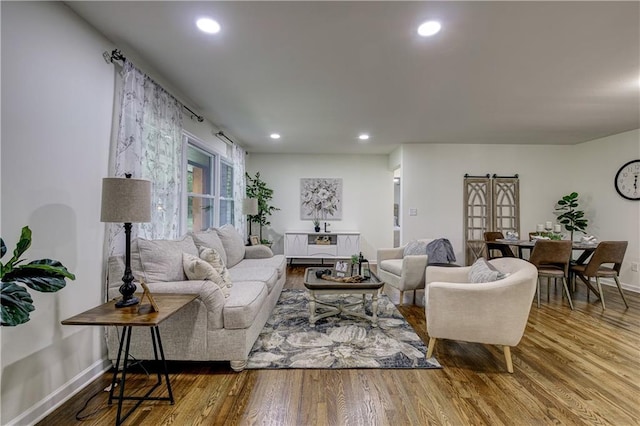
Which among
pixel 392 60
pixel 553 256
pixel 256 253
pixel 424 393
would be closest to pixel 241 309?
pixel 424 393

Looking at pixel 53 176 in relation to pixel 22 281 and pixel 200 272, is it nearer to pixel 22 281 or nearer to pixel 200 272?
pixel 22 281

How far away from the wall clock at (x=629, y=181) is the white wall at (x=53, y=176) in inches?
271

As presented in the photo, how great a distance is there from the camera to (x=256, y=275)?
10.6 ft

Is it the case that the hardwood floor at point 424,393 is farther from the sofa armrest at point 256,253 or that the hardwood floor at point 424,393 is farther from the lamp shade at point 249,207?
the lamp shade at point 249,207

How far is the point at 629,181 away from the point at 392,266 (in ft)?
13.6

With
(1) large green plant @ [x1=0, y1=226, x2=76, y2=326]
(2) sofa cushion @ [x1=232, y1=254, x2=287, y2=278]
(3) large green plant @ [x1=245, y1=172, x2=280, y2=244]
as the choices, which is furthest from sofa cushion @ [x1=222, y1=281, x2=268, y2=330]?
(3) large green plant @ [x1=245, y1=172, x2=280, y2=244]

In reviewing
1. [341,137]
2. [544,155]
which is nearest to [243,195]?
[341,137]

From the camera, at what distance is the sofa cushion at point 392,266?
3.84 meters

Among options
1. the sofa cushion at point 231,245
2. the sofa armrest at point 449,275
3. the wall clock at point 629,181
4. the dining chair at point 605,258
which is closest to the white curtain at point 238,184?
the sofa cushion at point 231,245

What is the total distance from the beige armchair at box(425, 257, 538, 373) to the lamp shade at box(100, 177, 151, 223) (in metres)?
2.18

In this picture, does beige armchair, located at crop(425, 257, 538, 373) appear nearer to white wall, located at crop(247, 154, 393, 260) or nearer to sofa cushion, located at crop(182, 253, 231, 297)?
sofa cushion, located at crop(182, 253, 231, 297)

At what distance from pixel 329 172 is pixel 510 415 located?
5390 millimetres

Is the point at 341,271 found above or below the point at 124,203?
below

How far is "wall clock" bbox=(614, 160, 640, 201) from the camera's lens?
454 centimetres
